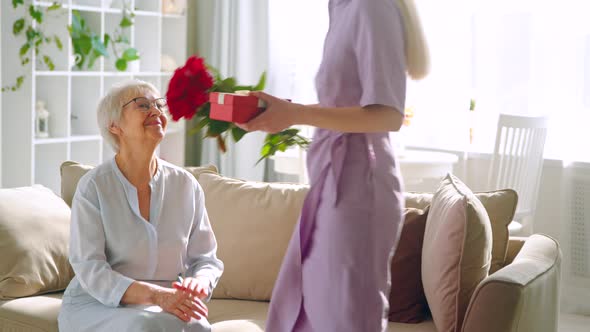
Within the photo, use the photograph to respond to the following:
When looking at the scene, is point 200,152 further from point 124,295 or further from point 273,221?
point 124,295

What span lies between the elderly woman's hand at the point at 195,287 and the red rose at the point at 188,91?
523mm

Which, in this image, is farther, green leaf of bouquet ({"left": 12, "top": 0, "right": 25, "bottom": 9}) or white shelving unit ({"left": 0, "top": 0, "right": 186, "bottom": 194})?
white shelving unit ({"left": 0, "top": 0, "right": 186, "bottom": 194})

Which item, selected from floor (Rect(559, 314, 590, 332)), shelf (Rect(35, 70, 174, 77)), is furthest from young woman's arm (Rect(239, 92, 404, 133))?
shelf (Rect(35, 70, 174, 77))

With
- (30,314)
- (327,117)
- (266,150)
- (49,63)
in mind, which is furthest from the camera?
(49,63)

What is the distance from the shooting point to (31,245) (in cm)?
260

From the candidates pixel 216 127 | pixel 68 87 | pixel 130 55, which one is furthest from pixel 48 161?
pixel 216 127

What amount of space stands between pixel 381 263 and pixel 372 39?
0.41 meters

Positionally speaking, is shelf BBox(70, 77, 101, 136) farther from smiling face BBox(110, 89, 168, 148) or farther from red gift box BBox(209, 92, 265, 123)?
red gift box BBox(209, 92, 265, 123)

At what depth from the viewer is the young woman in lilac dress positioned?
1.43 m

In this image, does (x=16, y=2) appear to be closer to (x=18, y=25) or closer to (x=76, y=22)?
(x=18, y=25)

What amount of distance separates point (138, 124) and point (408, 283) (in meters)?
0.96

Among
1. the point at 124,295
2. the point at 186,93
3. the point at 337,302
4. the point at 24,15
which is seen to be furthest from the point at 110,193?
the point at 24,15

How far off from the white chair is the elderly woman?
7.86 ft

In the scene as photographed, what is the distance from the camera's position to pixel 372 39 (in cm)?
142
